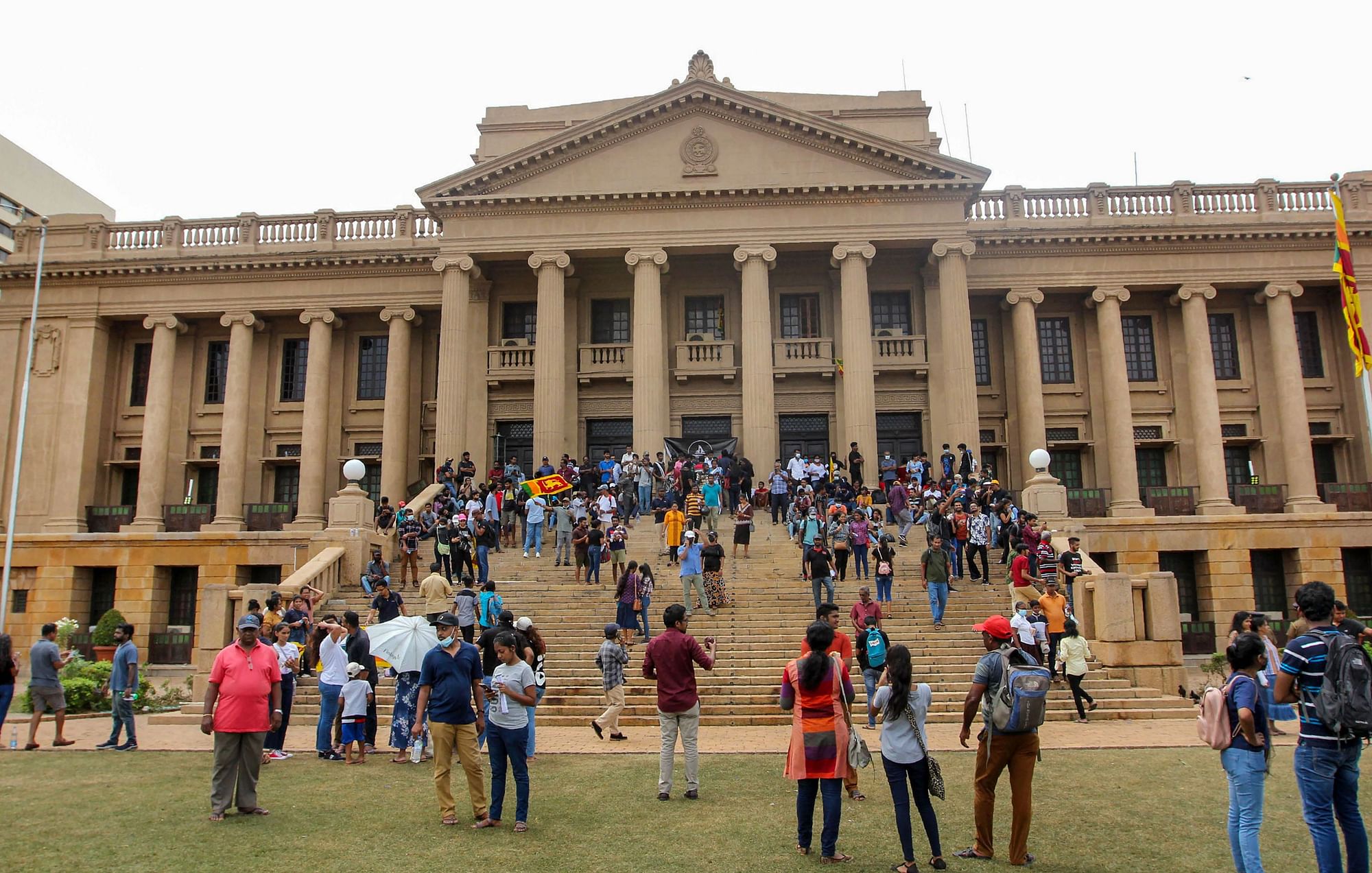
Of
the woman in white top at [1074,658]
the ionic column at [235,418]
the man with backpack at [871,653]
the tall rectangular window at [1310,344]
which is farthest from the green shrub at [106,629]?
the tall rectangular window at [1310,344]

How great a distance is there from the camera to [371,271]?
117ft

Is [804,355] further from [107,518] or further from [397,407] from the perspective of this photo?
[107,518]

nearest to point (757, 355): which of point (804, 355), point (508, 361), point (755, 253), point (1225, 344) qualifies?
point (804, 355)

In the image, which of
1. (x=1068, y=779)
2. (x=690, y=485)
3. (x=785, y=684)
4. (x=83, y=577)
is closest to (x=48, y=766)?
(x=785, y=684)

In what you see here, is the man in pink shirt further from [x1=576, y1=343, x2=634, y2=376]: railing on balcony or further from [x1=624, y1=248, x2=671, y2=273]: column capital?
[x1=576, y1=343, x2=634, y2=376]: railing on balcony

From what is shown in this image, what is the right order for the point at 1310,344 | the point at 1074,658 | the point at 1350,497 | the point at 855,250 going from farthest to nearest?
the point at 1310,344, the point at 855,250, the point at 1350,497, the point at 1074,658

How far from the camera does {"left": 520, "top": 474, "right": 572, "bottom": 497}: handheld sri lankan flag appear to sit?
2578 cm

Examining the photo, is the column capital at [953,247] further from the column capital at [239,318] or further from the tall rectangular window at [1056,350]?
the column capital at [239,318]

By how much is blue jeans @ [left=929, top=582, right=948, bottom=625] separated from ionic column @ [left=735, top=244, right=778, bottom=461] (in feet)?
39.5

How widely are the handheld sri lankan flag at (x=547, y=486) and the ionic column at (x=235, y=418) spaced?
13.5 m

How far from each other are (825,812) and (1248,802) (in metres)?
2.90

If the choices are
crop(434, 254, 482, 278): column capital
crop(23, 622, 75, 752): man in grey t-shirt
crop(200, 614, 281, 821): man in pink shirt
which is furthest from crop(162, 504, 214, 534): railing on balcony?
crop(200, 614, 281, 821): man in pink shirt

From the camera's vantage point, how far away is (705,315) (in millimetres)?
35375

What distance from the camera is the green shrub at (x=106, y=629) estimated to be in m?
27.5
